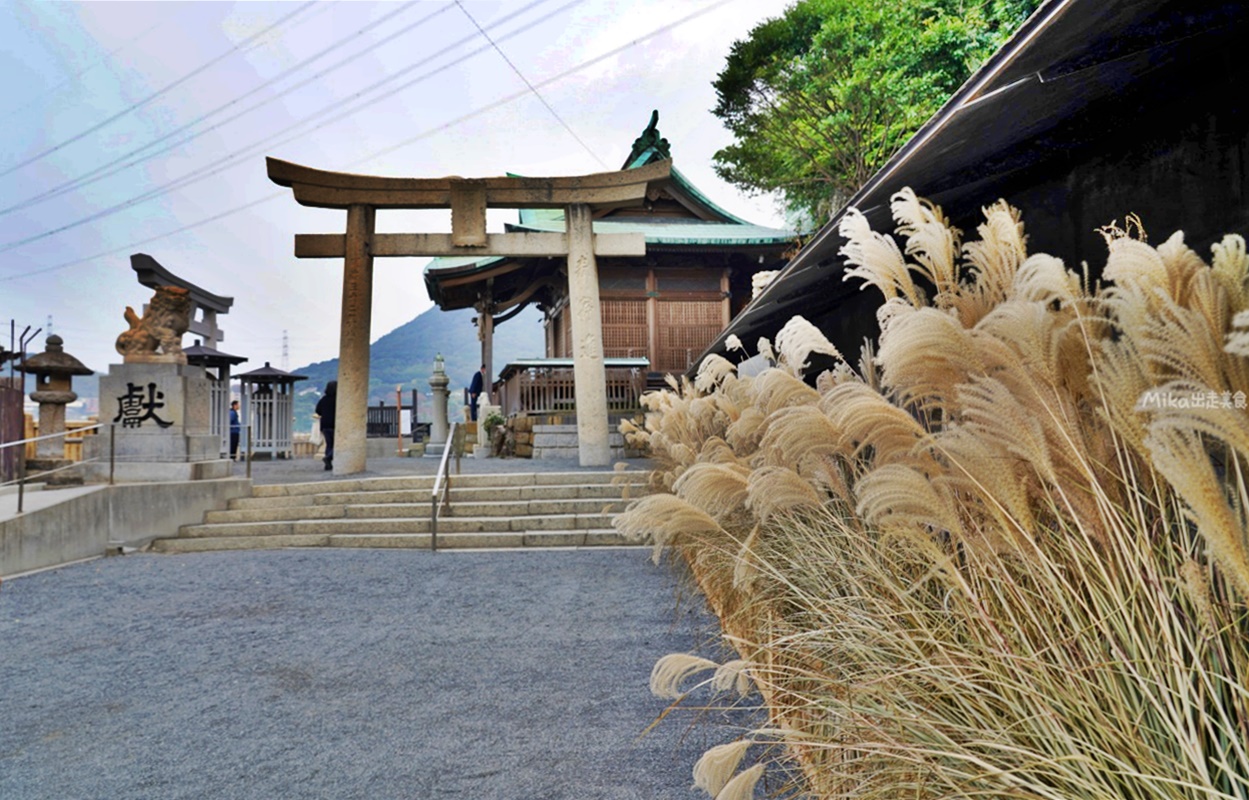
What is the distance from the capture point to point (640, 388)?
16812 mm

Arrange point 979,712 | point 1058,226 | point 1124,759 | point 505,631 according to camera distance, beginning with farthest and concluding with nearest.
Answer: point 505,631 → point 1058,226 → point 979,712 → point 1124,759

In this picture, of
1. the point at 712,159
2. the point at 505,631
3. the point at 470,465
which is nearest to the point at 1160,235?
the point at 505,631

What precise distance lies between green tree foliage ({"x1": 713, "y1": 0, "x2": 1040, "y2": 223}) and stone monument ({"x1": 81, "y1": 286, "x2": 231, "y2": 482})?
10.7 m

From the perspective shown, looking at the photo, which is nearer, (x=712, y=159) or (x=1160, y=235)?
(x=1160, y=235)

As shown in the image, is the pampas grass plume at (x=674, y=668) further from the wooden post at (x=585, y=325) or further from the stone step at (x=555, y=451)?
the stone step at (x=555, y=451)

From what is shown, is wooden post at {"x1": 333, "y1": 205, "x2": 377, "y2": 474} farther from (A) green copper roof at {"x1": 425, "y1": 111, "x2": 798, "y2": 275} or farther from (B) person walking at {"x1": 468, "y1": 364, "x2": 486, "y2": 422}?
(B) person walking at {"x1": 468, "y1": 364, "x2": 486, "y2": 422}

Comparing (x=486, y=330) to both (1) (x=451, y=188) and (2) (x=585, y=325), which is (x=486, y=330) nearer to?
(1) (x=451, y=188)

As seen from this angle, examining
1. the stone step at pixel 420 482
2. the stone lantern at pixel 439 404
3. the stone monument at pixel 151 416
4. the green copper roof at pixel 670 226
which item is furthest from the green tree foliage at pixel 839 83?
the stone monument at pixel 151 416

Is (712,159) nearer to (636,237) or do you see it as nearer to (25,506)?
(636,237)

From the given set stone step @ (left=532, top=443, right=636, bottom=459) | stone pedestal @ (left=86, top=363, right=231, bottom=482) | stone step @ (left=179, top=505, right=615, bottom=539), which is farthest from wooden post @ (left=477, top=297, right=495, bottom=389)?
stone step @ (left=179, top=505, right=615, bottom=539)

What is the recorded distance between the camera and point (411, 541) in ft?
26.6

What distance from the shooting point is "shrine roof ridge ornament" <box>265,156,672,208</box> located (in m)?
11.3

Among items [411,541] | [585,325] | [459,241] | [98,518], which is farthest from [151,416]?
[585,325]

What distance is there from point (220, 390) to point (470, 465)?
524 centimetres
